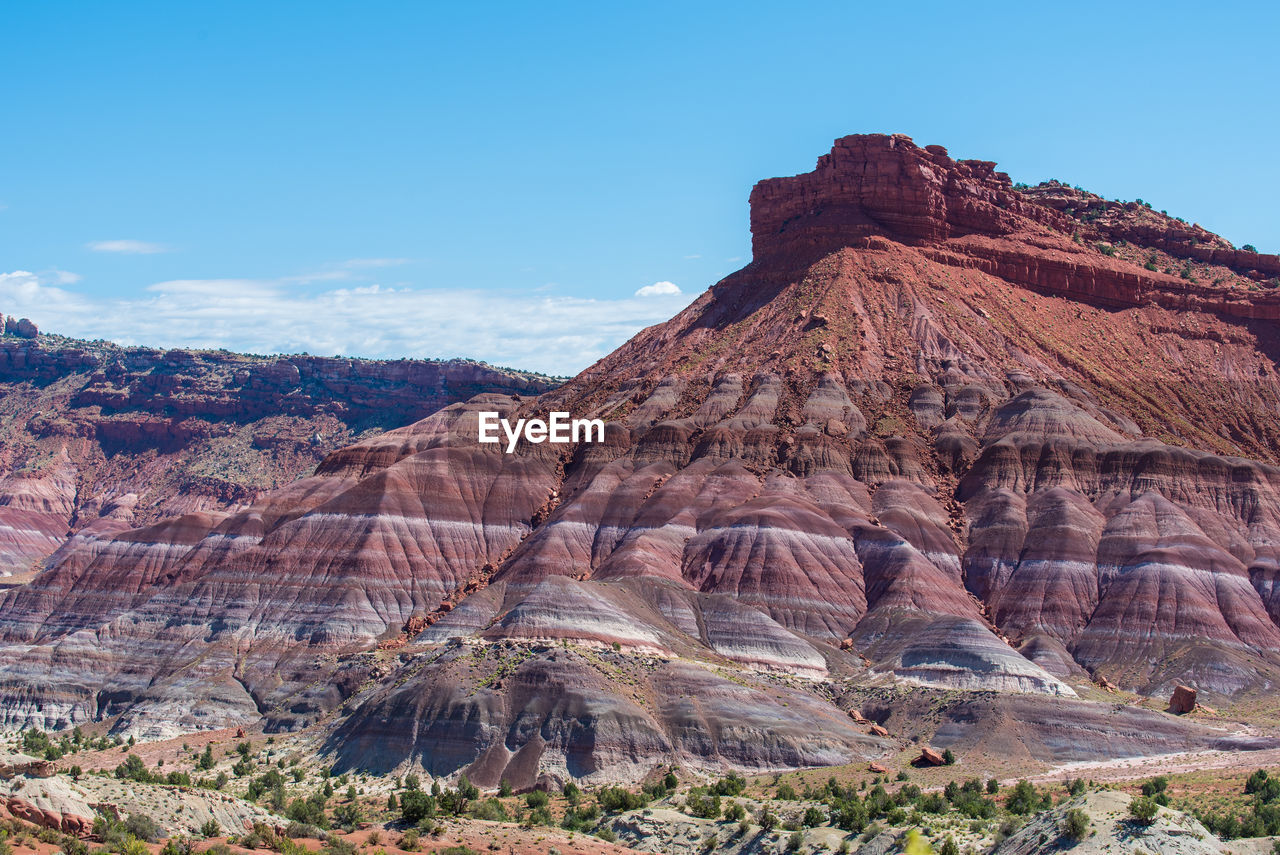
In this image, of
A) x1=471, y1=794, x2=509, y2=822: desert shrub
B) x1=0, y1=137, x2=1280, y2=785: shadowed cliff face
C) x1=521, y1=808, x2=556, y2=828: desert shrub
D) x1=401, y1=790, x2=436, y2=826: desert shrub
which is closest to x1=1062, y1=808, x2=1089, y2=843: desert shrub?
x1=521, y1=808, x2=556, y2=828: desert shrub

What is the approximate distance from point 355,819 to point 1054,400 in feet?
278

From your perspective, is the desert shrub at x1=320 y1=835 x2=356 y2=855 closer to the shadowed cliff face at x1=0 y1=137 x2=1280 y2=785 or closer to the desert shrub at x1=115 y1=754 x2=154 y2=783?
the desert shrub at x1=115 y1=754 x2=154 y2=783

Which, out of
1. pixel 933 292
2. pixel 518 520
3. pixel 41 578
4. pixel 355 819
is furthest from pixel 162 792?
pixel 933 292

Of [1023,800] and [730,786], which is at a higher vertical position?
[1023,800]

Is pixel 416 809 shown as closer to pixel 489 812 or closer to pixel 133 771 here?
pixel 489 812

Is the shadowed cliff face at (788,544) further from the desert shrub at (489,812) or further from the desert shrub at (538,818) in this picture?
the desert shrub at (489,812)

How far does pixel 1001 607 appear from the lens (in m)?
111

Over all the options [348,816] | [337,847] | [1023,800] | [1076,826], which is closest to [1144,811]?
[1076,826]

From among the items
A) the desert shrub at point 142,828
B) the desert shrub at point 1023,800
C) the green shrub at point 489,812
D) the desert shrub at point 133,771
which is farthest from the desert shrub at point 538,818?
the desert shrub at point 1023,800

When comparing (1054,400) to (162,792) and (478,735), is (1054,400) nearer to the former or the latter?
(478,735)
